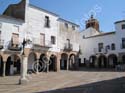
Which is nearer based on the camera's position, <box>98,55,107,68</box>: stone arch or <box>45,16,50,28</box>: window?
<box>45,16,50,28</box>: window

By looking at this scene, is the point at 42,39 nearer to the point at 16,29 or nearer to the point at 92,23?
the point at 16,29

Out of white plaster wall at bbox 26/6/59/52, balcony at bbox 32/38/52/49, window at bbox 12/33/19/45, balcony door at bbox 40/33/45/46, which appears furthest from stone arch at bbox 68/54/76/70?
window at bbox 12/33/19/45

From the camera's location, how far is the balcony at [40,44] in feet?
102

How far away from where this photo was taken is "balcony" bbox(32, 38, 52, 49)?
3113 centimetres

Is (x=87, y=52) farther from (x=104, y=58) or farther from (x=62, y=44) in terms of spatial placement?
(x=62, y=44)

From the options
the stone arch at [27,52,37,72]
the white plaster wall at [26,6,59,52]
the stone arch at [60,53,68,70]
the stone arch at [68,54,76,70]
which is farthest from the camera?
the stone arch at [68,54,76,70]

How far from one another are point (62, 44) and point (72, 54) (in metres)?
4.24

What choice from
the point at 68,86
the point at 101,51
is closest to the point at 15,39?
the point at 68,86

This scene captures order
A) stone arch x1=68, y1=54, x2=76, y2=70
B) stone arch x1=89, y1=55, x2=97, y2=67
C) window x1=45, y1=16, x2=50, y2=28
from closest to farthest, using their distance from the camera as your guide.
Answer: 1. window x1=45, y1=16, x2=50, y2=28
2. stone arch x1=68, y1=54, x2=76, y2=70
3. stone arch x1=89, y1=55, x2=97, y2=67

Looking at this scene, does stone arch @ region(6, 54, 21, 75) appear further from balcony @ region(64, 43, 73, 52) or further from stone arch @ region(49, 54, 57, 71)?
balcony @ region(64, 43, 73, 52)

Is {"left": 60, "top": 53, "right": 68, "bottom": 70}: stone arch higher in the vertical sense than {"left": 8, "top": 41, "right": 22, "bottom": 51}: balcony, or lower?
lower

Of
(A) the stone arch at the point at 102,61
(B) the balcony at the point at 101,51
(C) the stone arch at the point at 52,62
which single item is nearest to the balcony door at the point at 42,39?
(C) the stone arch at the point at 52,62

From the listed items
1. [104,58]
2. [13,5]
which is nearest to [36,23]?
[13,5]

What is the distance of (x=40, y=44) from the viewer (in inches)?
1271
